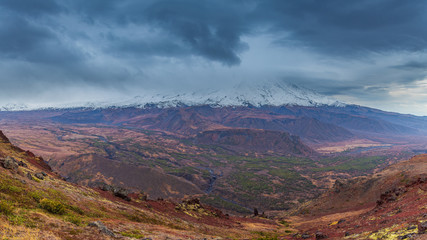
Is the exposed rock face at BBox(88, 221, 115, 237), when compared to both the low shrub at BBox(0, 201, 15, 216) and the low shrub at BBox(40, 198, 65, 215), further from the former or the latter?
the low shrub at BBox(0, 201, 15, 216)

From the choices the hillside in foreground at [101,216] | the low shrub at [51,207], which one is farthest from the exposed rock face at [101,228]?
the low shrub at [51,207]

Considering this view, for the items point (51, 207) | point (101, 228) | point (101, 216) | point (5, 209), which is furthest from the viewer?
point (101, 216)

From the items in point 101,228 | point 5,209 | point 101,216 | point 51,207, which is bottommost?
point 101,216

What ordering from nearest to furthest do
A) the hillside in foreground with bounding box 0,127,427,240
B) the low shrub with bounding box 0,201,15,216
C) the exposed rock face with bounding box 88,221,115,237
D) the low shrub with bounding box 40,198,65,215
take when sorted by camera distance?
the low shrub with bounding box 0,201,15,216 < the hillside in foreground with bounding box 0,127,427,240 < the exposed rock face with bounding box 88,221,115,237 < the low shrub with bounding box 40,198,65,215

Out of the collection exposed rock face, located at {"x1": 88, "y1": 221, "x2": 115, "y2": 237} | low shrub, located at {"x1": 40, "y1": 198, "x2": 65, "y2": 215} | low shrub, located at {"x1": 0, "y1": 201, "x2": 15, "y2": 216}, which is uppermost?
low shrub, located at {"x1": 0, "y1": 201, "x2": 15, "y2": 216}

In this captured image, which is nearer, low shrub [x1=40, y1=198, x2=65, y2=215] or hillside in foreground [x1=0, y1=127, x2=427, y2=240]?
hillside in foreground [x1=0, y1=127, x2=427, y2=240]

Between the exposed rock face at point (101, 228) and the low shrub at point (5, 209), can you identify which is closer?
the low shrub at point (5, 209)

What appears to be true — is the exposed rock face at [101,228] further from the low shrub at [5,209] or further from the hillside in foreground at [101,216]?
the low shrub at [5,209]

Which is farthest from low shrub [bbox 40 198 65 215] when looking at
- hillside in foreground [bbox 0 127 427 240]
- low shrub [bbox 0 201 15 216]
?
low shrub [bbox 0 201 15 216]

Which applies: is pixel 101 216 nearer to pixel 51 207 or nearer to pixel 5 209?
pixel 51 207

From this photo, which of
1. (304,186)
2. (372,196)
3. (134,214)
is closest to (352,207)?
(372,196)

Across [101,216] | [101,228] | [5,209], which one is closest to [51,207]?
[5,209]

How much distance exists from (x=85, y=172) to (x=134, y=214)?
119 m

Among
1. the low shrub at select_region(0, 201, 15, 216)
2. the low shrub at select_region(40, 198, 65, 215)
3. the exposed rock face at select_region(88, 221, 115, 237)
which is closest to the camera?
the low shrub at select_region(0, 201, 15, 216)
